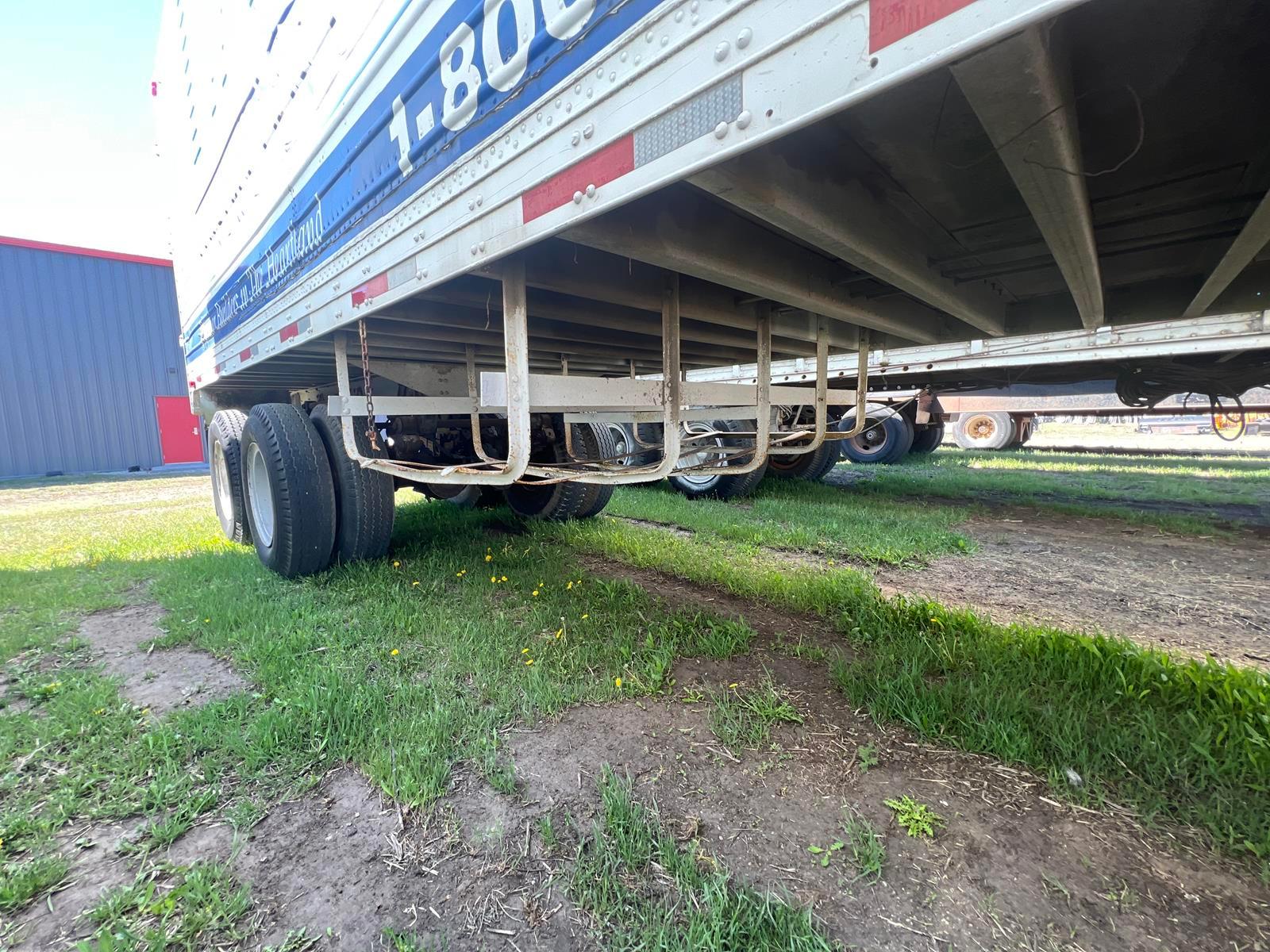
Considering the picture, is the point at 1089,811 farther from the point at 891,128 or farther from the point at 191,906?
the point at 191,906

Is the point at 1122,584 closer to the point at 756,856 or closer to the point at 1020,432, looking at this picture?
the point at 756,856

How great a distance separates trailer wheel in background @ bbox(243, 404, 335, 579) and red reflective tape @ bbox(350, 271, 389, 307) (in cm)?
121

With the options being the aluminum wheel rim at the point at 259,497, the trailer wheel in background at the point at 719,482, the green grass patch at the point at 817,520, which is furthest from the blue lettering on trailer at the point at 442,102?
the trailer wheel in background at the point at 719,482

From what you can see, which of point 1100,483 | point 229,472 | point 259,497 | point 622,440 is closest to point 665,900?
point 259,497

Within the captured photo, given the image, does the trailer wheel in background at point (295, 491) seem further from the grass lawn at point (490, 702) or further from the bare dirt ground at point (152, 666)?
the bare dirt ground at point (152, 666)

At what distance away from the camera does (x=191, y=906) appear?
113cm

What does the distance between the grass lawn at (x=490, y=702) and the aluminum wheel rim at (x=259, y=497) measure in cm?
32

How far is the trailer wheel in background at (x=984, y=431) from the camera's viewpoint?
433 inches

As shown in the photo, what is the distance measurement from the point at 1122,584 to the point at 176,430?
1911 cm

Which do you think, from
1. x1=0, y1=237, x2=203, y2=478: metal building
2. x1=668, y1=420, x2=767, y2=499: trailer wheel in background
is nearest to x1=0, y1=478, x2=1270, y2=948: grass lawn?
x1=668, y1=420, x2=767, y2=499: trailer wheel in background

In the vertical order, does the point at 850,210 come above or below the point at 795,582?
above

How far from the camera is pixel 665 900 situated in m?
1.13

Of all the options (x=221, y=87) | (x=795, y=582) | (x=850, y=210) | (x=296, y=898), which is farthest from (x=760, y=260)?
(x=221, y=87)

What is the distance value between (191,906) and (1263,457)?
14258 millimetres
